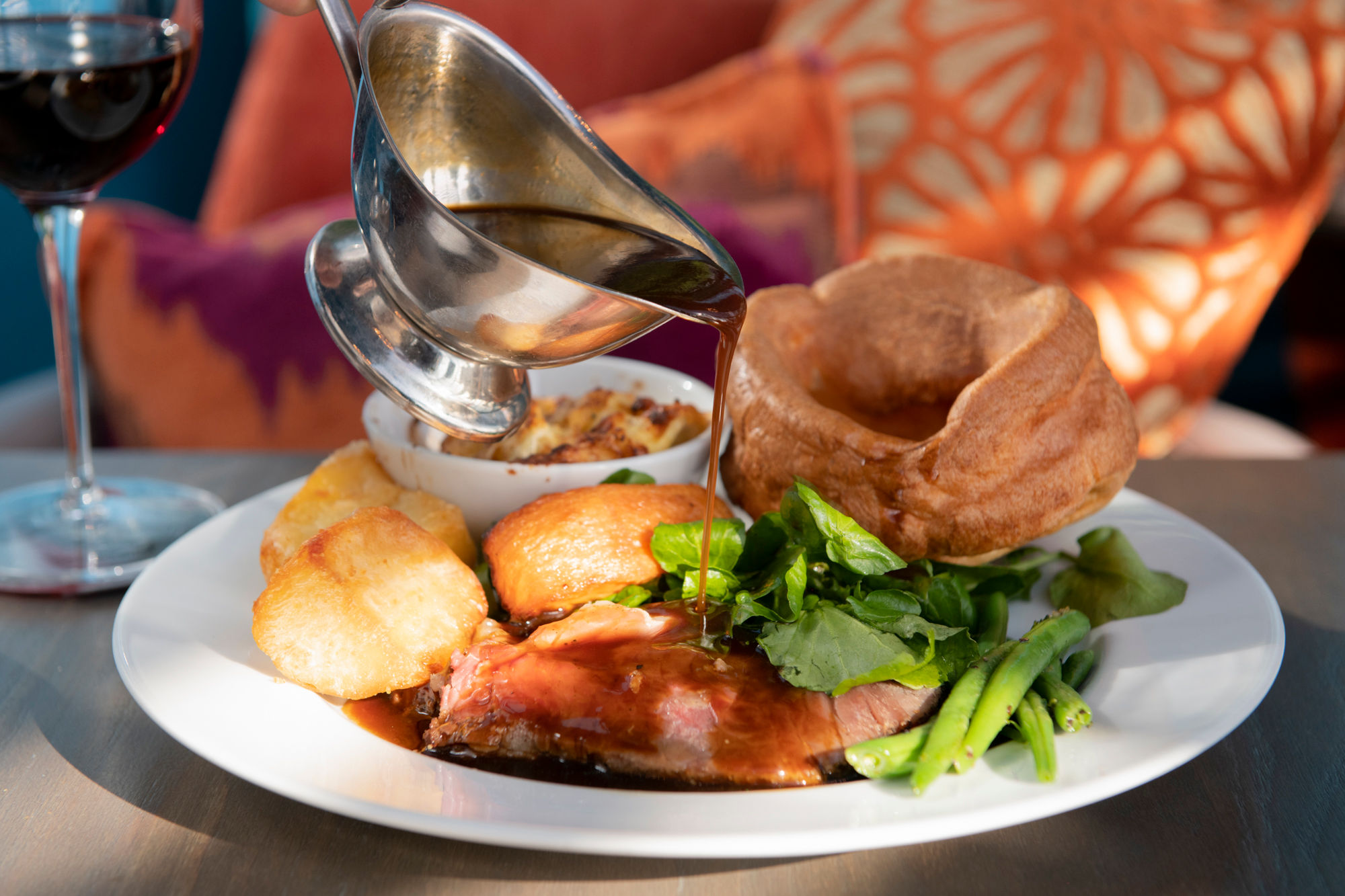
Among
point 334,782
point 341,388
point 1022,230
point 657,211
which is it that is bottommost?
point 341,388

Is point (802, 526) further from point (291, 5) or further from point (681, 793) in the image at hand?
point (291, 5)

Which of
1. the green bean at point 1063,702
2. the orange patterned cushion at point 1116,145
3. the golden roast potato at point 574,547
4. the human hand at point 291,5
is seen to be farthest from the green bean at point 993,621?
the orange patterned cushion at point 1116,145

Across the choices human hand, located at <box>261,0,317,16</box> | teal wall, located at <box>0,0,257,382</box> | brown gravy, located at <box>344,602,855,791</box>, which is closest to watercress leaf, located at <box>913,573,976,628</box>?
brown gravy, located at <box>344,602,855,791</box>

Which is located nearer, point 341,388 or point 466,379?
point 466,379

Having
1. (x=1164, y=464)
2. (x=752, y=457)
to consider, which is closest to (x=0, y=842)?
(x=752, y=457)

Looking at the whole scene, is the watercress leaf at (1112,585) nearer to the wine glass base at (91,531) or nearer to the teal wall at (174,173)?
the wine glass base at (91,531)

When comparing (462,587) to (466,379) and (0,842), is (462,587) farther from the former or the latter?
(0,842)
